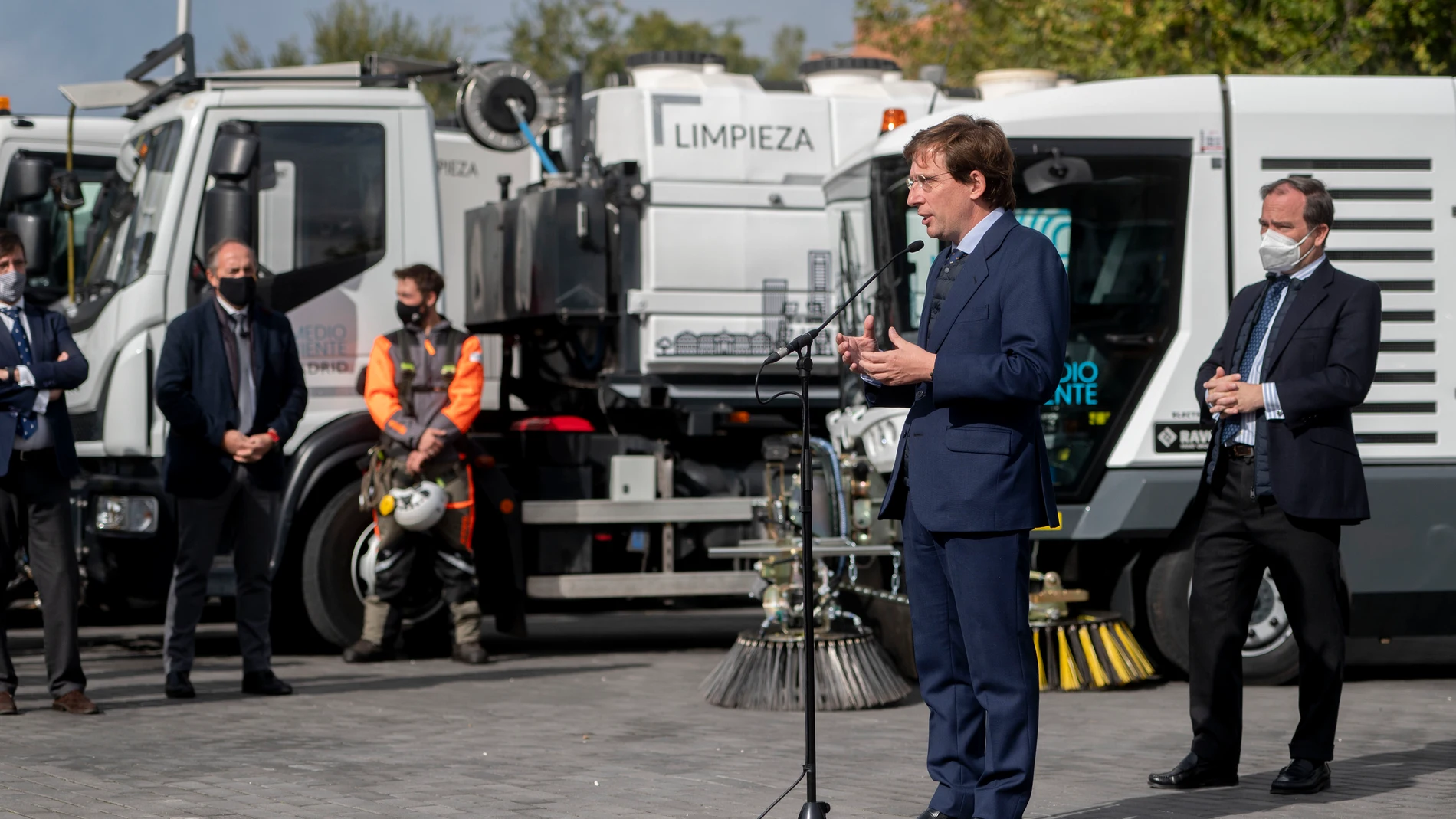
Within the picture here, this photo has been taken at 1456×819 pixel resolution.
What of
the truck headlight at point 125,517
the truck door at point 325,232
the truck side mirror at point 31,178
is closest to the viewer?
the truck headlight at point 125,517

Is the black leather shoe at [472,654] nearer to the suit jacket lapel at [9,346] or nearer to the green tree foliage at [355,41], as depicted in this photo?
the suit jacket lapel at [9,346]

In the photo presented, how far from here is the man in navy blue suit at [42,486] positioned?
24.9ft

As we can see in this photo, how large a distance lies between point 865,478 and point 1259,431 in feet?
10.4

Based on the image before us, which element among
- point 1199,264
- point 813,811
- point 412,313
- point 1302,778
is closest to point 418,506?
point 412,313

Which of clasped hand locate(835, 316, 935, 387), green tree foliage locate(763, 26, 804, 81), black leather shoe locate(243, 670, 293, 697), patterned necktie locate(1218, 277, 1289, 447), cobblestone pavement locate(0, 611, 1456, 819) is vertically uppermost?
green tree foliage locate(763, 26, 804, 81)

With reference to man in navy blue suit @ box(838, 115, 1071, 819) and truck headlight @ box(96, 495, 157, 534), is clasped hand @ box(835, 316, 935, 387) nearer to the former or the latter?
man in navy blue suit @ box(838, 115, 1071, 819)

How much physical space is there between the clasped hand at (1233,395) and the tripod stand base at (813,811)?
2020 mm

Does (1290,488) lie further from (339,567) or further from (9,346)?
(339,567)

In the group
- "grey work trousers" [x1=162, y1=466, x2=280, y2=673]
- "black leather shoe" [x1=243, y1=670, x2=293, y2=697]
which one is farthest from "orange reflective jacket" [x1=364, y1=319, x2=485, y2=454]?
"black leather shoe" [x1=243, y1=670, x2=293, y2=697]

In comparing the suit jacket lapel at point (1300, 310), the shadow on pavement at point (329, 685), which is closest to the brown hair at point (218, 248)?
the shadow on pavement at point (329, 685)

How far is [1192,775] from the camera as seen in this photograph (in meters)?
5.96

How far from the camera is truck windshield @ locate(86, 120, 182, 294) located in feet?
30.7

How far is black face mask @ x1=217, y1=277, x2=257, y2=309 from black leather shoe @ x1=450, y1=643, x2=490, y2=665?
2.32m

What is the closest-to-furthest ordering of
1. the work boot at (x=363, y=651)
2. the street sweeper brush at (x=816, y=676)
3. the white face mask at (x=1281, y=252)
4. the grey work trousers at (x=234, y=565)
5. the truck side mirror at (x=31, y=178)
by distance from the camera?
the white face mask at (x=1281, y=252), the street sweeper brush at (x=816, y=676), the grey work trousers at (x=234, y=565), the work boot at (x=363, y=651), the truck side mirror at (x=31, y=178)
